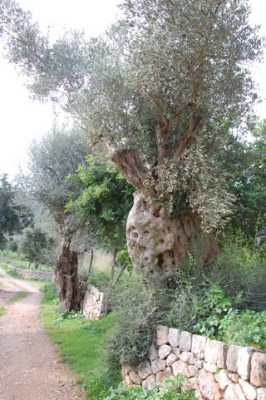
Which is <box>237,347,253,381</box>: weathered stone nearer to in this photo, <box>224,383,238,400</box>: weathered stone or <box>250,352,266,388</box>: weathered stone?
<box>250,352,266,388</box>: weathered stone

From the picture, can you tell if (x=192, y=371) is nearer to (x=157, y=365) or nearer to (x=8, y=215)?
(x=157, y=365)

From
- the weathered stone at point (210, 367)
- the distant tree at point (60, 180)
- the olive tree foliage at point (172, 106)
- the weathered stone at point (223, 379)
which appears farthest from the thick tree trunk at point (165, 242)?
the distant tree at point (60, 180)

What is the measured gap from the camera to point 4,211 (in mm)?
26797

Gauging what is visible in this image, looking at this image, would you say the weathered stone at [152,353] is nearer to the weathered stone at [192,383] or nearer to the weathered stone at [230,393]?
the weathered stone at [192,383]

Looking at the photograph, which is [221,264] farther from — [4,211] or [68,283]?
[4,211]

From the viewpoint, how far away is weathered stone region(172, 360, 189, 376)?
6069 millimetres

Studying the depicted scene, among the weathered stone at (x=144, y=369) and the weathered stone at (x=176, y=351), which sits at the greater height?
the weathered stone at (x=176, y=351)

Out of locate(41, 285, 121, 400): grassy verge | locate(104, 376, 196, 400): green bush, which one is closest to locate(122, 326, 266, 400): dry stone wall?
locate(104, 376, 196, 400): green bush

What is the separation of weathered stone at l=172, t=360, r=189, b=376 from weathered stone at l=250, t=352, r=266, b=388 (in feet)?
5.43

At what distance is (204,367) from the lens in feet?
18.4

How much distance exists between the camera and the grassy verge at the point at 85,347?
7523 mm

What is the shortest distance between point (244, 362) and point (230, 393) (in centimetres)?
57

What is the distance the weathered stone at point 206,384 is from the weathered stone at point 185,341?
0.51 metres

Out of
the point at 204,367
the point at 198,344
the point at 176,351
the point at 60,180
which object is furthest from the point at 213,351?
the point at 60,180
